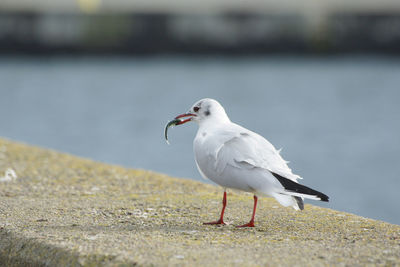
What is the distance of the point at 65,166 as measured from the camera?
6160 millimetres

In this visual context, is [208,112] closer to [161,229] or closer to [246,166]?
[246,166]

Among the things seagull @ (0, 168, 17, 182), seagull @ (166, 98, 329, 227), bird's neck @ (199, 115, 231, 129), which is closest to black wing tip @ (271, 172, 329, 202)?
seagull @ (166, 98, 329, 227)

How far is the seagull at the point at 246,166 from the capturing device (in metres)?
3.68

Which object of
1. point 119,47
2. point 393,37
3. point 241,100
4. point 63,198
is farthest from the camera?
point 393,37

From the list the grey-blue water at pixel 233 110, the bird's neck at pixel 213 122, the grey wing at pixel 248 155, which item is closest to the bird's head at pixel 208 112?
the bird's neck at pixel 213 122

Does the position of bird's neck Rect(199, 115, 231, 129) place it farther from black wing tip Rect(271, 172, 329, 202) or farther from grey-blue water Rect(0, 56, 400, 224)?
grey-blue water Rect(0, 56, 400, 224)

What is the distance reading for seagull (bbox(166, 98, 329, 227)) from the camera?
3.68 metres

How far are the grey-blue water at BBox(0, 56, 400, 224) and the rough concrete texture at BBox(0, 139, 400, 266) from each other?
751cm

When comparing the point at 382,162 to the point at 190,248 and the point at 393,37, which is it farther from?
the point at 393,37

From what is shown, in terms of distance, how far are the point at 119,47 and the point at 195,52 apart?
4.48 m

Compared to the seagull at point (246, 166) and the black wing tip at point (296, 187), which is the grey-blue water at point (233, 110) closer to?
the seagull at point (246, 166)

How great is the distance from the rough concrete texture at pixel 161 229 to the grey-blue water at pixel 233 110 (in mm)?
7513

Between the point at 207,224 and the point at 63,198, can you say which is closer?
the point at 207,224

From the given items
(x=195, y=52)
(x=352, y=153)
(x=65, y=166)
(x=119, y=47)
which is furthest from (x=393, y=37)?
(x=65, y=166)
